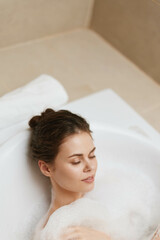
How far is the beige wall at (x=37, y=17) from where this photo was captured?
219 centimetres

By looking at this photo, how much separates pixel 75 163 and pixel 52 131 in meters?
0.16

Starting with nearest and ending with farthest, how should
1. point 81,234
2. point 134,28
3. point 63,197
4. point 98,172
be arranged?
1. point 81,234
2. point 63,197
3. point 98,172
4. point 134,28

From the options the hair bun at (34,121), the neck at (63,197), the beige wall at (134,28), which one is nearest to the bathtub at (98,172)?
the hair bun at (34,121)

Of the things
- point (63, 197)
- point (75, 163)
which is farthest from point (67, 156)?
point (63, 197)

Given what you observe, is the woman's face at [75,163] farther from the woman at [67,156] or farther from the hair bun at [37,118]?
the hair bun at [37,118]

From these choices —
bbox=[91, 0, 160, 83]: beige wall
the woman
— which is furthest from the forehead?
bbox=[91, 0, 160, 83]: beige wall

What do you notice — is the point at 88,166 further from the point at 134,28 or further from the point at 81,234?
the point at 134,28

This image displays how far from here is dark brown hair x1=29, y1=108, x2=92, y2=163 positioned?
122 cm

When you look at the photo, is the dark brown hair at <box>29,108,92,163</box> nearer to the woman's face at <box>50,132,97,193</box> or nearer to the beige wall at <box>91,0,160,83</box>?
the woman's face at <box>50,132,97,193</box>

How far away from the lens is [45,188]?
1.45m

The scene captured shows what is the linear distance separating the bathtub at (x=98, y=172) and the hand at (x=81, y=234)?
0.24 metres

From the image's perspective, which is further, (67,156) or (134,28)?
(134,28)

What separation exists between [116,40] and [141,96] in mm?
613

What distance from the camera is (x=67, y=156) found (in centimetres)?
120
